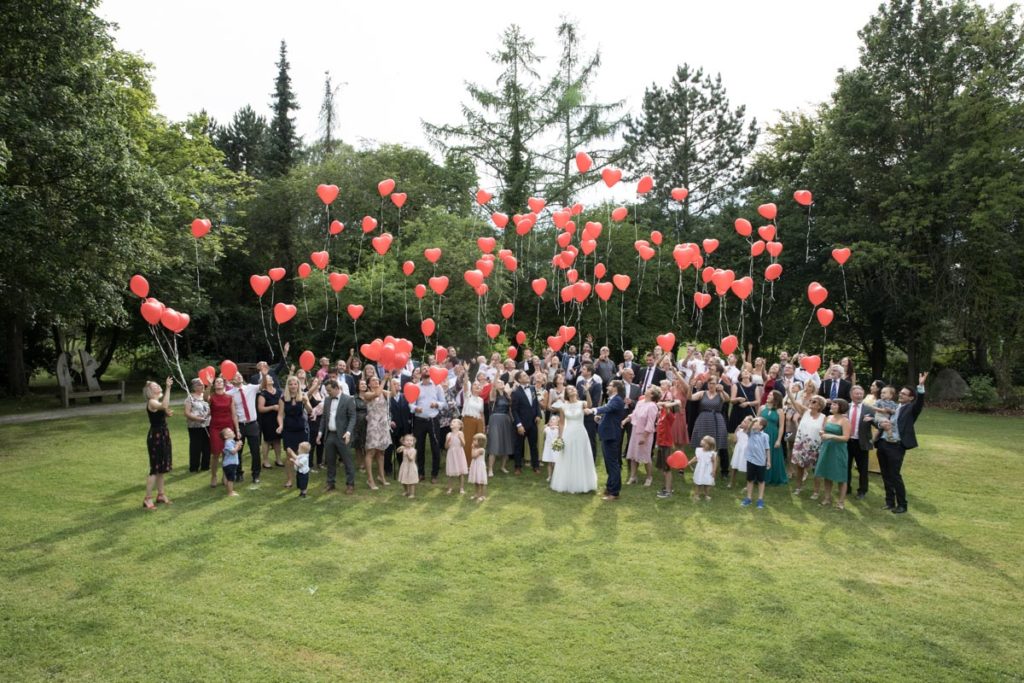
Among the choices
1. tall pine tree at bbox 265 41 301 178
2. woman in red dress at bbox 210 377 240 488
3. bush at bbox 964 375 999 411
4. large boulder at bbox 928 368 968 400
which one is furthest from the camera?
tall pine tree at bbox 265 41 301 178

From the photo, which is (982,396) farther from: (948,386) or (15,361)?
(15,361)

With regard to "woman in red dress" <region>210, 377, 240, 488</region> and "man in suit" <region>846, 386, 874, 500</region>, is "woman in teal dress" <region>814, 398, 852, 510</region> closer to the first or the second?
"man in suit" <region>846, 386, 874, 500</region>

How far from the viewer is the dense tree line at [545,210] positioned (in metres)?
13.5

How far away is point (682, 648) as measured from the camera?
17.6 ft

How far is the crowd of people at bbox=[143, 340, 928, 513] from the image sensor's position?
9.48m

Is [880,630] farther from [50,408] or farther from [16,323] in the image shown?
[16,323]

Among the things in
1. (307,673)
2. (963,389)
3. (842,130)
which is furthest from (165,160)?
(963,389)

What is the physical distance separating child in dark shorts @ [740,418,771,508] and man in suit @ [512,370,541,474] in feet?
11.4

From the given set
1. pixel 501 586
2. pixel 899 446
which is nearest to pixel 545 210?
pixel 899 446

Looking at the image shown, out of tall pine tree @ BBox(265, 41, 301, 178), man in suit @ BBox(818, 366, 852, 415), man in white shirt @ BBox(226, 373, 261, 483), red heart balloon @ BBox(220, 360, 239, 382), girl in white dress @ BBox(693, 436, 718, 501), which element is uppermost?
tall pine tree @ BBox(265, 41, 301, 178)

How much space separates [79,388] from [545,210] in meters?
17.7

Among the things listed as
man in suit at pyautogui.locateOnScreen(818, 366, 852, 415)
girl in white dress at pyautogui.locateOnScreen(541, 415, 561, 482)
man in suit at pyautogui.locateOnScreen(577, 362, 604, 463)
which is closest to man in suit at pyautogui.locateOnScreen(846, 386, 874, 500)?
man in suit at pyautogui.locateOnScreen(818, 366, 852, 415)

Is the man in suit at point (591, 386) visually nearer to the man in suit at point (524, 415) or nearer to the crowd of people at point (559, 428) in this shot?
the crowd of people at point (559, 428)

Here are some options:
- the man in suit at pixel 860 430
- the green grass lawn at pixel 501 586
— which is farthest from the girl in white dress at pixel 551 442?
the man in suit at pixel 860 430
